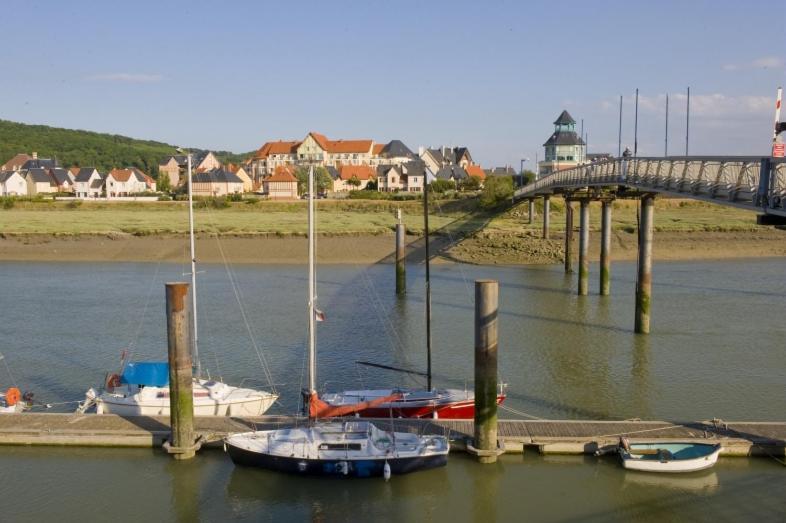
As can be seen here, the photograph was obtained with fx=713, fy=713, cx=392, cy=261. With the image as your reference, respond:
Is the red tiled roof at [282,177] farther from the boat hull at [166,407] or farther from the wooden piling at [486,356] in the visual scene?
the wooden piling at [486,356]

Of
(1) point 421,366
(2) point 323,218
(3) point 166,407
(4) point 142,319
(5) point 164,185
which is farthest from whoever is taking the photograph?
(5) point 164,185

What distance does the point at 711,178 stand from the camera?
74.3ft

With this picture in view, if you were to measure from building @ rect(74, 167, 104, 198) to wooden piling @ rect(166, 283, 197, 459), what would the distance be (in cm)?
11563

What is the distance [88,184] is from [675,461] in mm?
124492

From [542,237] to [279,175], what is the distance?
176 ft

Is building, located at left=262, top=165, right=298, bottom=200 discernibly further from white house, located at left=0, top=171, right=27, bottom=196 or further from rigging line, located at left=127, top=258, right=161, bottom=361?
rigging line, located at left=127, top=258, right=161, bottom=361

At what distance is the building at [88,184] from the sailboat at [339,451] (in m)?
117

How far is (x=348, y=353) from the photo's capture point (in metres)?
29.3

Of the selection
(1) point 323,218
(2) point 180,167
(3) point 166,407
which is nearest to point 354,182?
(1) point 323,218

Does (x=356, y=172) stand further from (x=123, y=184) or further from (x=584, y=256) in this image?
(x=584, y=256)

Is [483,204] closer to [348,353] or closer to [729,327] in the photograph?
[729,327]

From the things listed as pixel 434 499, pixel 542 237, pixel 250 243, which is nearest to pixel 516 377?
pixel 434 499

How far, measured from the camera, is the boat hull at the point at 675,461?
1780 centimetres

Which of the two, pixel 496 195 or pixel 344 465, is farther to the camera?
pixel 496 195
